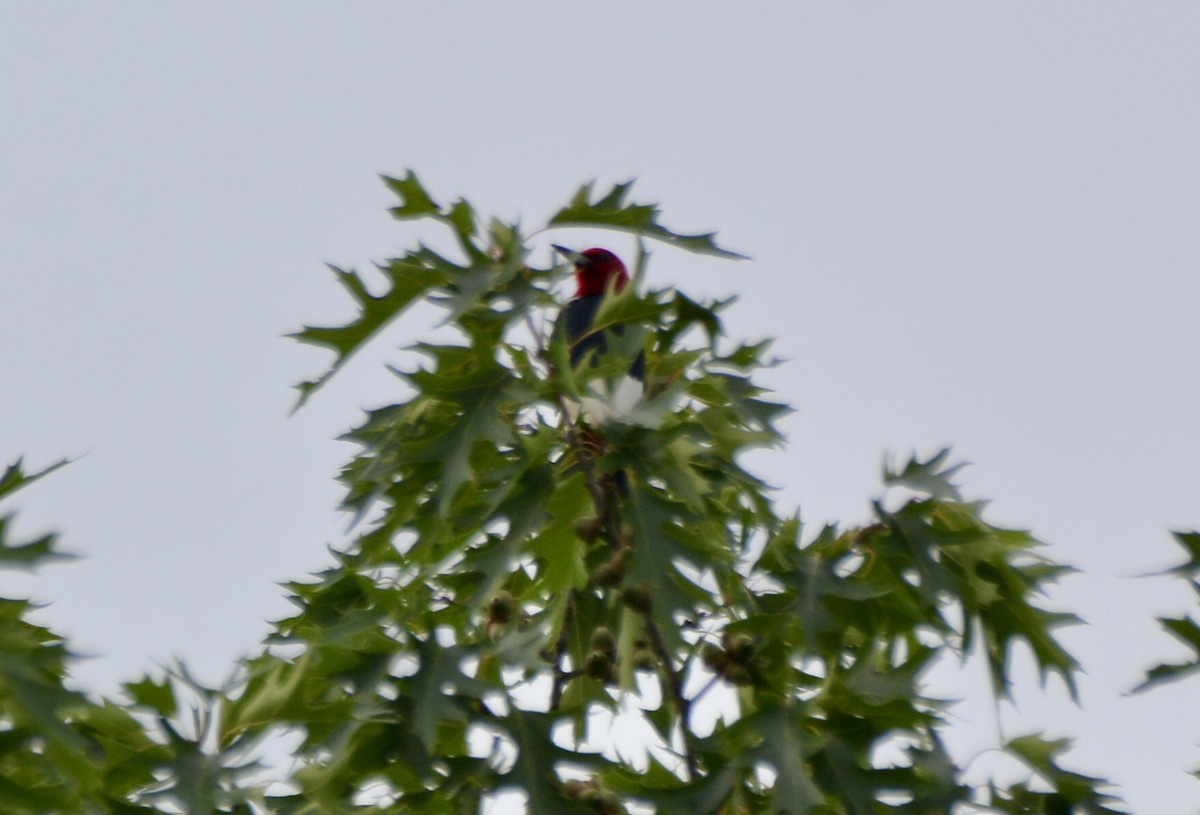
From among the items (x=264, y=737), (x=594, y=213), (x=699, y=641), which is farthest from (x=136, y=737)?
(x=594, y=213)

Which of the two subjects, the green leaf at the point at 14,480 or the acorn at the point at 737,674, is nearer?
the green leaf at the point at 14,480

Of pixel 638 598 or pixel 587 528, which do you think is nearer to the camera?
pixel 638 598

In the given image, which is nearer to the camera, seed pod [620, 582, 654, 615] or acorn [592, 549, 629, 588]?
seed pod [620, 582, 654, 615]

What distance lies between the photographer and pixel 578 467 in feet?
9.96

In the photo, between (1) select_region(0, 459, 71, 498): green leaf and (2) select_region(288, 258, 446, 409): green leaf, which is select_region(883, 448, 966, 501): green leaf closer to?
(2) select_region(288, 258, 446, 409): green leaf

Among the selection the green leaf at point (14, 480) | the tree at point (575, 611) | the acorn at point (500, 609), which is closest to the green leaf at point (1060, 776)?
the tree at point (575, 611)

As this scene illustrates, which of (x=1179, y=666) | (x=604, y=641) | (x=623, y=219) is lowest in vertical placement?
(x=1179, y=666)

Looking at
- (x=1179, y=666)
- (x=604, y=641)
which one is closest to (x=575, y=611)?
(x=604, y=641)

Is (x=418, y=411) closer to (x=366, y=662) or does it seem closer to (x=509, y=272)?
(x=509, y=272)

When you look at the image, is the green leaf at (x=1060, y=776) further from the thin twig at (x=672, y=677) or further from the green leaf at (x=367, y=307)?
the green leaf at (x=367, y=307)

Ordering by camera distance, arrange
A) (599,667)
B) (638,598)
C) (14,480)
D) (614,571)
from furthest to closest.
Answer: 1. (599,667)
2. (614,571)
3. (638,598)
4. (14,480)

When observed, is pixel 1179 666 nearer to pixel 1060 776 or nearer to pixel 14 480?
pixel 1060 776

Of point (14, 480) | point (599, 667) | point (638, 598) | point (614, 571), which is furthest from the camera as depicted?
point (599, 667)

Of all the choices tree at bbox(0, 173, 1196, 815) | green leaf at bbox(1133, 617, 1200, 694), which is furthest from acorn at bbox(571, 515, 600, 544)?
green leaf at bbox(1133, 617, 1200, 694)
